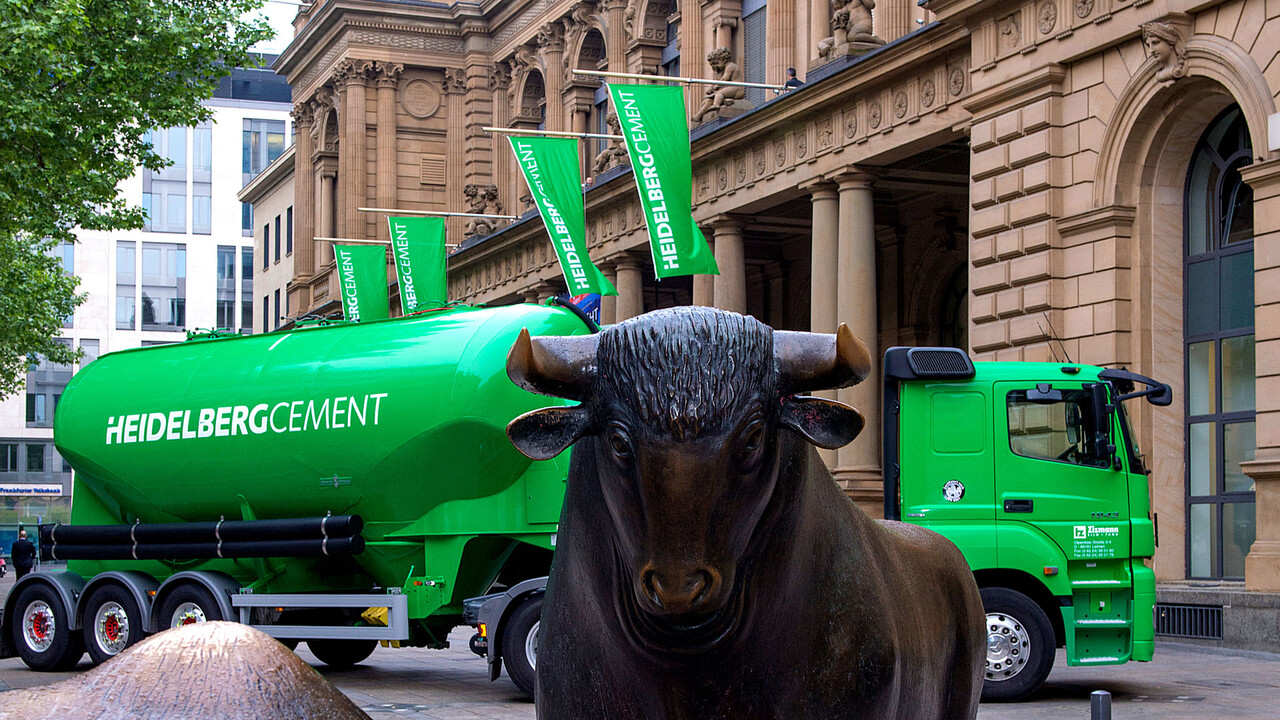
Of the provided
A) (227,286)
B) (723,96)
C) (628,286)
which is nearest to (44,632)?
(723,96)

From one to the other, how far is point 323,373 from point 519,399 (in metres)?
2.19

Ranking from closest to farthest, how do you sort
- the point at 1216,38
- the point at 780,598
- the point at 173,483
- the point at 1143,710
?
the point at 780,598
the point at 1143,710
the point at 173,483
the point at 1216,38

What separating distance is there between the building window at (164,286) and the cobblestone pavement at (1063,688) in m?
82.0

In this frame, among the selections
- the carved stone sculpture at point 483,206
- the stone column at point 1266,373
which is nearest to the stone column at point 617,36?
the carved stone sculpture at point 483,206

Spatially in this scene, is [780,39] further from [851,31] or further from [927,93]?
[927,93]

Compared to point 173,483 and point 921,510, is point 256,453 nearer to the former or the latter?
point 173,483

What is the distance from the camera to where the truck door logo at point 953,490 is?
13.0 metres

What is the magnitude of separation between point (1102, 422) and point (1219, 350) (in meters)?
7.44

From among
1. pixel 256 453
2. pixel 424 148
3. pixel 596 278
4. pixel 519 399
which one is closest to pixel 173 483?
pixel 256 453

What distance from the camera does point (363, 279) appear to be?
122 feet

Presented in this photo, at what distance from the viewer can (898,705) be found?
130 inches

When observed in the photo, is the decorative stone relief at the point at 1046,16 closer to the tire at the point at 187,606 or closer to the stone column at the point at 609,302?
the tire at the point at 187,606

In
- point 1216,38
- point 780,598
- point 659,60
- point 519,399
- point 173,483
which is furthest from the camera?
point 659,60

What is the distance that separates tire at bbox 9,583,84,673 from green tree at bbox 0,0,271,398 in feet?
23.8
